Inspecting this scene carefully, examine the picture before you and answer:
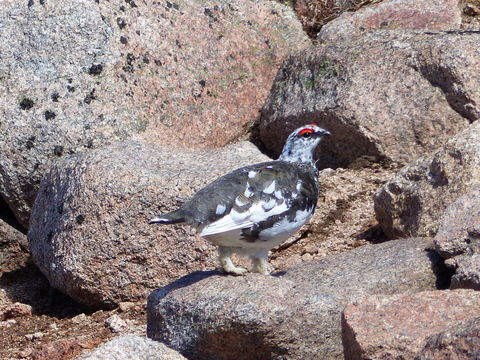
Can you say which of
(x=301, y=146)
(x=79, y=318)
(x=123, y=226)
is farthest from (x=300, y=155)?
(x=79, y=318)

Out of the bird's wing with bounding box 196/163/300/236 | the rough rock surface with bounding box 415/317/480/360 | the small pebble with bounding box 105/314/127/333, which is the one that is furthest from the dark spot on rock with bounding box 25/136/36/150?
the rough rock surface with bounding box 415/317/480/360

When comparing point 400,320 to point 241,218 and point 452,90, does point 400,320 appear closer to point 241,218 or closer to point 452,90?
point 241,218

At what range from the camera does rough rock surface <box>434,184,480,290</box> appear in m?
6.00

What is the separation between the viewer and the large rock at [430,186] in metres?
7.16

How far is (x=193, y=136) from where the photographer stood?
923 centimetres

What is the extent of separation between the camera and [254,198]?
6488 mm

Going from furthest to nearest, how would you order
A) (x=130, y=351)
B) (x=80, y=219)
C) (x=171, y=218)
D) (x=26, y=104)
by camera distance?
1. (x=26, y=104)
2. (x=80, y=219)
3. (x=171, y=218)
4. (x=130, y=351)

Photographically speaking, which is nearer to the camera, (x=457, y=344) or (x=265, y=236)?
(x=457, y=344)

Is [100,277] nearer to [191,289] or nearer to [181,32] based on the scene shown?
[191,289]

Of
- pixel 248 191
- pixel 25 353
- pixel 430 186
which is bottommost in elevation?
pixel 25 353

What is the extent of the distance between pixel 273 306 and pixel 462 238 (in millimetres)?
1323

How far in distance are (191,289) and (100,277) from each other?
6.07ft

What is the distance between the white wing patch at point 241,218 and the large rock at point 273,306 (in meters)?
0.30

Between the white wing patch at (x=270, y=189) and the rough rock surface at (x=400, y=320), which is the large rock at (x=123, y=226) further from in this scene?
the rough rock surface at (x=400, y=320)
